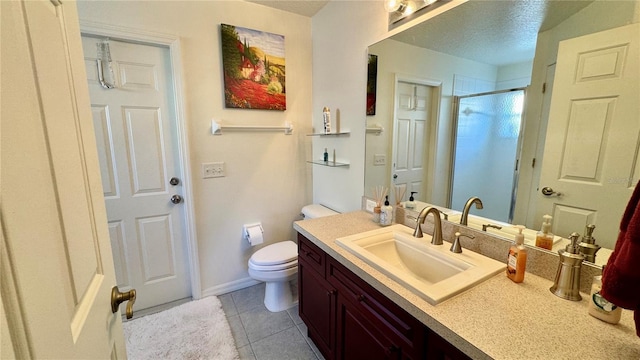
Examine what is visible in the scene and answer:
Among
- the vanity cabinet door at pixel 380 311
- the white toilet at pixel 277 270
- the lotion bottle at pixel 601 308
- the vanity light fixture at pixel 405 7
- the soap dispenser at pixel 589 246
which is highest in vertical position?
the vanity light fixture at pixel 405 7

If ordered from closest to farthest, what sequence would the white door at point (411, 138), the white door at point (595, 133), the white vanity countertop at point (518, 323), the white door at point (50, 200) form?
the white door at point (50, 200) < the white vanity countertop at point (518, 323) < the white door at point (595, 133) < the white door at point (411, 138)

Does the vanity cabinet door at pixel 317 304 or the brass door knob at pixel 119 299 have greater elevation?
the brass door knob at pixel 119 299

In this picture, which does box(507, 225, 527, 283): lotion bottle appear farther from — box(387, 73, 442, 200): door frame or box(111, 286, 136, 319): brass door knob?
box(111, 286, 136, 319): brass door knob

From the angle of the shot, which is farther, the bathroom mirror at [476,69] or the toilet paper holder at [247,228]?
the toilet paper holder at [247,228]

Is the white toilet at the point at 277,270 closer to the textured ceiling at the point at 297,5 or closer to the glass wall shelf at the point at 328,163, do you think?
the glass wall shelf at the point at 328,163

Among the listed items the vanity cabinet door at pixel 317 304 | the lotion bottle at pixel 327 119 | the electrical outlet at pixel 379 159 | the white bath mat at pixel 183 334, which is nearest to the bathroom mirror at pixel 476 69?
the electrical outlet at pixel 379 159

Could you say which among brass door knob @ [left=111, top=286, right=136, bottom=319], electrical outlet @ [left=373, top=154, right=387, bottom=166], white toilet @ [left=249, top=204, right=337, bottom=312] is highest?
electrical outlet @ [left=373, top=154, right=387, bottom=166]

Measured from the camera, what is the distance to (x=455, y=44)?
4.37 ft

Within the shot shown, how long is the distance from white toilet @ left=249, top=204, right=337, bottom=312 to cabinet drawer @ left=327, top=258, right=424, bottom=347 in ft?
2.27

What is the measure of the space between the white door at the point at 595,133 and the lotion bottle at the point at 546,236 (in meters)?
0.04

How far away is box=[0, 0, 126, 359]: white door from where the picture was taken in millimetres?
307

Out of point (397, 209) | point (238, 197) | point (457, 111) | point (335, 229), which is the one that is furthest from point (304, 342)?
point (457, 111)

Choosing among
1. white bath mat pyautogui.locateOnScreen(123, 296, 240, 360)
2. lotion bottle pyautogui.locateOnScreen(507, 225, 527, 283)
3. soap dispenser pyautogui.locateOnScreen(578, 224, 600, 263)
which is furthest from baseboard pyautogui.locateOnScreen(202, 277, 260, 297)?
soap dispenser pyautogui.locateOnScreen(578, 224, 600, 263)

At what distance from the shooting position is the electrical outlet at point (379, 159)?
1.78m
